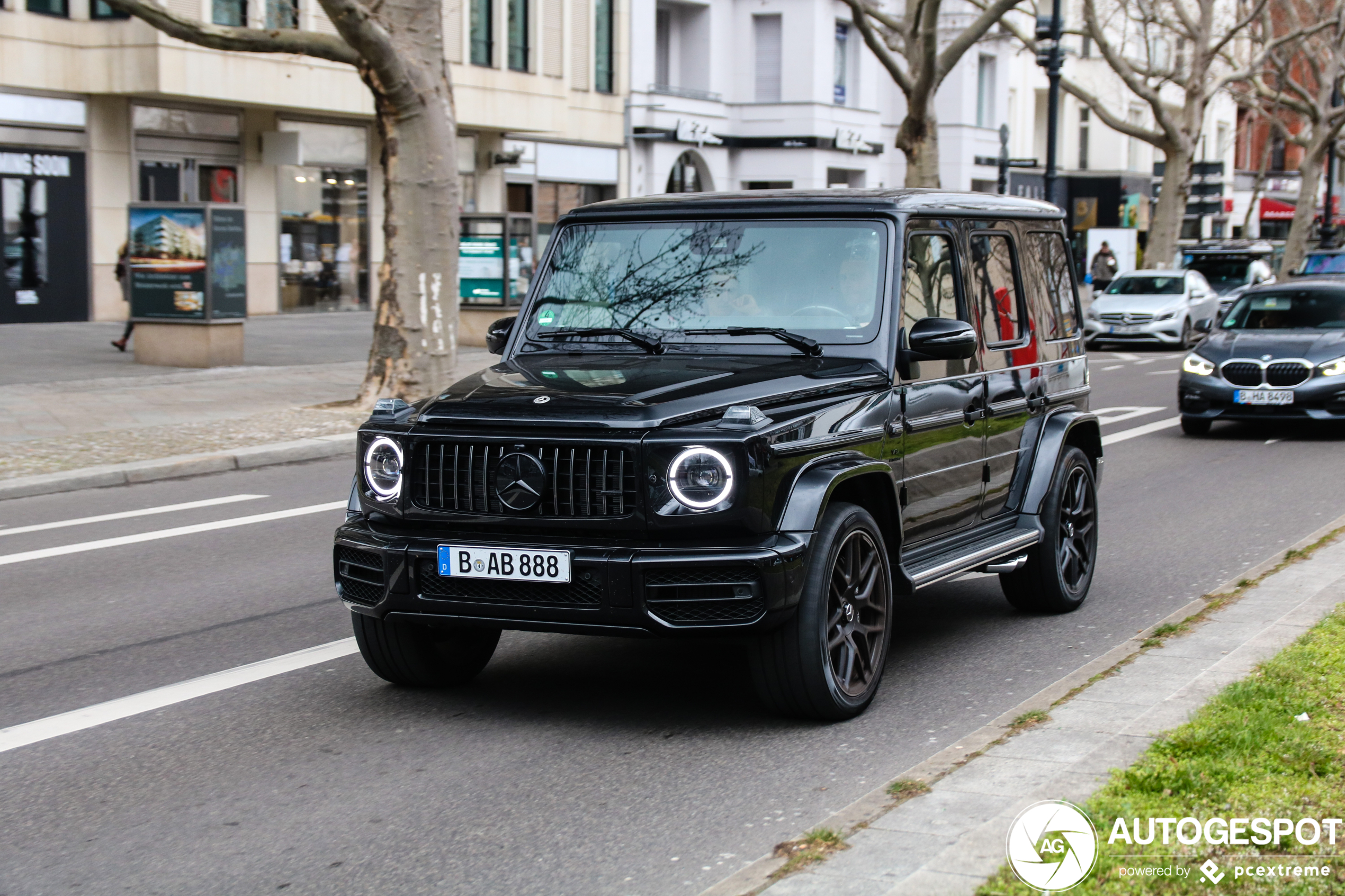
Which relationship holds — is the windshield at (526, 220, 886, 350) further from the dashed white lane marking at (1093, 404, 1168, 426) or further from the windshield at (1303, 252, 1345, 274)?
the windshield at (1303, 252, 1345, 274)

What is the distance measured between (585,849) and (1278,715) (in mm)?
2254

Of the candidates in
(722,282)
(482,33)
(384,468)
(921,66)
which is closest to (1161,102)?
(482,33)

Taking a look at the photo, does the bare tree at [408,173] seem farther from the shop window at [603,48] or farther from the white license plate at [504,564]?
the shop window at [603,48]

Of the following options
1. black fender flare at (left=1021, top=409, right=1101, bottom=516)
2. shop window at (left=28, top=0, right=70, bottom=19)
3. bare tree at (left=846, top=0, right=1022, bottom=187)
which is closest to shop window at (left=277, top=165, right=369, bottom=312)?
shop window at (left=28, top=0, right=70, bottom=19)

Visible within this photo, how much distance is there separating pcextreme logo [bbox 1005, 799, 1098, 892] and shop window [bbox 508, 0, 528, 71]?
3404cm

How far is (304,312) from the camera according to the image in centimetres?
3256

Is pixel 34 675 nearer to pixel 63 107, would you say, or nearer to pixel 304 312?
pixel 63 107

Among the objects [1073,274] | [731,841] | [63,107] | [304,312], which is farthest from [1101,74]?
[731,841]

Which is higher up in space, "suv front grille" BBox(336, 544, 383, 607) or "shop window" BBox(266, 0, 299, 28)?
"shop window" BBox(266, 0, 299, 28)

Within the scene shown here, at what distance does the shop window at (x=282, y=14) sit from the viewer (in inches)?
1144

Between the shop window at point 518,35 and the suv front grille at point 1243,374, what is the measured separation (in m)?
23.9

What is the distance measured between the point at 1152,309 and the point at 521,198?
1597 centimetres

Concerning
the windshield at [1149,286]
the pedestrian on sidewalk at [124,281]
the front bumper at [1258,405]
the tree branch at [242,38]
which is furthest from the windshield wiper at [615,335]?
the windshield at [1149,286]

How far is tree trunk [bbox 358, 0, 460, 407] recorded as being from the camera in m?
16.1
